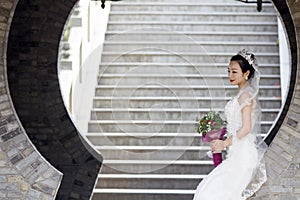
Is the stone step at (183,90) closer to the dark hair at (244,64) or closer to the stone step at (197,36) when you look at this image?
the stone step at (197,36)

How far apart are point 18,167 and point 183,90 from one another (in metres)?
5.59

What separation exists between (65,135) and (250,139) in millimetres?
4218

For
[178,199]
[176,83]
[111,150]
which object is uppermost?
[176,83]

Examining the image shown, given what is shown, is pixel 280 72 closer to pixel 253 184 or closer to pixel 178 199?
pixel 178 199

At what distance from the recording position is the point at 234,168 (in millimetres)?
5977

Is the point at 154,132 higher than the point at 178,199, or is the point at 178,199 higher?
the point at 154,132

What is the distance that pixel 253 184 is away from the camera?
6.23 m

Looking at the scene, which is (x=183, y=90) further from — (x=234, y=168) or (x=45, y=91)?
(x=234, y=168)

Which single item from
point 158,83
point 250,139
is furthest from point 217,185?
point 158,83

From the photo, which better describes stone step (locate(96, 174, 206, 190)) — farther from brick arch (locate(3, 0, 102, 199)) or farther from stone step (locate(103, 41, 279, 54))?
stone step (locate(103, 41, 279, 54))

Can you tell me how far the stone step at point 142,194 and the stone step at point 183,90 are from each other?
218 centimetres

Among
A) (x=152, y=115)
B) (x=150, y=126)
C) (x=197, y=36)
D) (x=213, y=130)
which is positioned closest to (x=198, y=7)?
(x=197, y=36)

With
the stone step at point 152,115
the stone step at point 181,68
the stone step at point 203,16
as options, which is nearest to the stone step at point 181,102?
the stone step at point 152,115

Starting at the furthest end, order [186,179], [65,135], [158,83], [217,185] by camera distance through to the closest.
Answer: [158,83] < [186,179] < [65,135] < [217,185]
